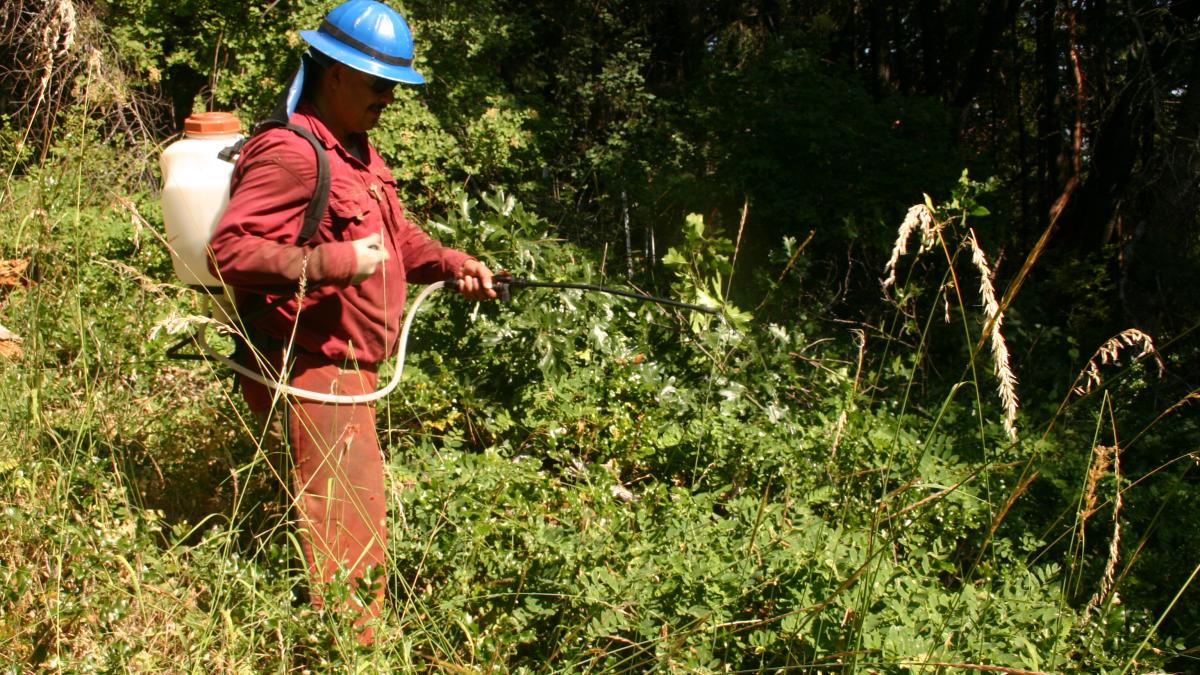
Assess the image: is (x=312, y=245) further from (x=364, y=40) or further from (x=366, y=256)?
(x=364, y=40)

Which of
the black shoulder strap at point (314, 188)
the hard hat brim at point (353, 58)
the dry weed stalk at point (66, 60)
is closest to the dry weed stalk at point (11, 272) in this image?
the black shoulder strap at point (314, 188)

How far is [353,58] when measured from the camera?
274cm

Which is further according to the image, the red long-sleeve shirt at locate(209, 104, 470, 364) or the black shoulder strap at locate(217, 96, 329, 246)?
the black shoulder strap at locate(217, 96, 329, 246)

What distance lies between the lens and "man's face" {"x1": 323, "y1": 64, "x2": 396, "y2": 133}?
2783 mm

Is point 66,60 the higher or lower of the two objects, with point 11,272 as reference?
higher

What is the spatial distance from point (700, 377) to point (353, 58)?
242 cm

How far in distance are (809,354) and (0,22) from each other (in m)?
7.37

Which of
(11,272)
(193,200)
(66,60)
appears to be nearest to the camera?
(193,200)

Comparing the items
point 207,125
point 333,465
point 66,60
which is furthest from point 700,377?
point 66,60

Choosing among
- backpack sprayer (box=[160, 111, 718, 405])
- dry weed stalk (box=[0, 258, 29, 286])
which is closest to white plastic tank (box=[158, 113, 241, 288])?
backpack sprayer (box=[160, 111, 718, 405])

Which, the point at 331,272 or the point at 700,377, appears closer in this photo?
the point at 331,272

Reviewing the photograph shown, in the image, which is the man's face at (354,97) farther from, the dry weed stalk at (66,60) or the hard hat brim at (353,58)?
the dry weed stalk at (66,60)

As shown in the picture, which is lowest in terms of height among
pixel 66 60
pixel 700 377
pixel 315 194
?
pixel 700 377

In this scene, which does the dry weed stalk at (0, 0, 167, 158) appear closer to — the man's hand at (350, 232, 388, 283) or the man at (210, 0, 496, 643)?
the man at (210, 0, 496, 643)
